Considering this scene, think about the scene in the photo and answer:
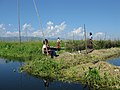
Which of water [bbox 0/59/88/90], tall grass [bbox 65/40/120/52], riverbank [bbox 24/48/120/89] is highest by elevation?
tall grass [bbox 65/40/120/52]

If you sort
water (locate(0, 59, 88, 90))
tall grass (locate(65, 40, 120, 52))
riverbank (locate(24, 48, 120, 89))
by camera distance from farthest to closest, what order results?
tall grass (locate(65, 40, 120, 52)) → riverbank (locate(24, 48, 120, 89)) → water (locate(0, 59, 88, 90))

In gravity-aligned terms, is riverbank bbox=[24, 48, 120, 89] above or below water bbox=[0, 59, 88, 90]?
above

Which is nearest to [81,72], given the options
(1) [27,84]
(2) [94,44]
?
(1) [27,84]

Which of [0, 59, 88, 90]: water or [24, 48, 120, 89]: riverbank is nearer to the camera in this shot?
[0, 59, 88, 90]: water

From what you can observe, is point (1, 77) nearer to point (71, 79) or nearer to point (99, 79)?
point (71, 79)

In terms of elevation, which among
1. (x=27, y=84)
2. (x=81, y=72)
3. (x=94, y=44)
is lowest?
(x=27, y=84)

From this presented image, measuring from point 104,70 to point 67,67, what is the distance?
11.6 ft

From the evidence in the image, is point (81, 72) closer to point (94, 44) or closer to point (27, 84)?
point (27, 84)

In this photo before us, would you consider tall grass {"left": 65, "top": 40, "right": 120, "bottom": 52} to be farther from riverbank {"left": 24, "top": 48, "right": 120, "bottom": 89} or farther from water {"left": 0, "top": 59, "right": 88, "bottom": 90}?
water {"left": 0, "top": 59, "right": 88, "bottom": 90}

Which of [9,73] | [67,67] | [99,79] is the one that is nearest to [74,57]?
[67,67]

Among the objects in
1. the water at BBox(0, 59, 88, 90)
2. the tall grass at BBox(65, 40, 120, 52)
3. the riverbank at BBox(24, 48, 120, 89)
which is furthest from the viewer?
the tall grass at BBox(65, 40, 120, 52)

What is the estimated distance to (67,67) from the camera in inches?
713

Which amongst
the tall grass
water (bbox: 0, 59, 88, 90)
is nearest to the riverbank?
water (bbox: 0, 59, 88, 90)

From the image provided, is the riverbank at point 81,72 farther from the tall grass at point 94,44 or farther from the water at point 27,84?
the tall grass at point 94,44
